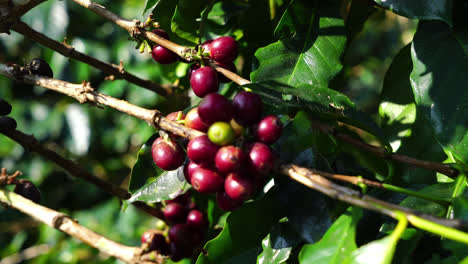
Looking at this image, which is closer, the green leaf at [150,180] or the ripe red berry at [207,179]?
the ripe red berry at [207,179]

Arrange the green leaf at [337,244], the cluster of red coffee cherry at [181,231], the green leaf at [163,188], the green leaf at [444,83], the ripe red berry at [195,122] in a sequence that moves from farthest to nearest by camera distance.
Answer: the cluster of red coffee cherry at [181,231]
the green leaf at [163,188]
the green leaf at [444,83]
the ripe red berry at [195,122]
the green leaf at [337,244]

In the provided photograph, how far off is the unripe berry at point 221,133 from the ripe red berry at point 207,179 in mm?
84

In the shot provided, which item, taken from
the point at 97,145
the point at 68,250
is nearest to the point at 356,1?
the point at 68,250

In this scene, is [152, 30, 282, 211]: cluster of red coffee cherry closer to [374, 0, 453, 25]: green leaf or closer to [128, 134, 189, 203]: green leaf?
[128, 134, 189, 203]: green leaf

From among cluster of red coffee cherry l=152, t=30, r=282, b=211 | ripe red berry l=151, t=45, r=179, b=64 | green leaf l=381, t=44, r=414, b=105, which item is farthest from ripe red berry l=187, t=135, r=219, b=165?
green leaf l=381, t=44, r=414, b=105

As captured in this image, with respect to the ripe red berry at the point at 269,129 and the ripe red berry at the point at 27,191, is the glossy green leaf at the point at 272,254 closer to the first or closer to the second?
the ripe red berry at the point at 269,129

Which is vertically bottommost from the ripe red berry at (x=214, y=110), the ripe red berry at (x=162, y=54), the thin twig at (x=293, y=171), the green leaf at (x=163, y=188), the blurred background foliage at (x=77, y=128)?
the blurred background foliage at (x=77, y=128)

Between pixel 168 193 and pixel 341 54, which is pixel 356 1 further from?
pixel 168 193

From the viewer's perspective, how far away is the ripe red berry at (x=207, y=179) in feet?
2.88

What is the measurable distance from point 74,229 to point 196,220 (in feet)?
1.96

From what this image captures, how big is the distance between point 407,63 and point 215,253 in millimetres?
939

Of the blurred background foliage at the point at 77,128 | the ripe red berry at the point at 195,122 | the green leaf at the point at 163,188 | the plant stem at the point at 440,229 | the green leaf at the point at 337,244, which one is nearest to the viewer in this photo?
the plant stem at the point at 440,229

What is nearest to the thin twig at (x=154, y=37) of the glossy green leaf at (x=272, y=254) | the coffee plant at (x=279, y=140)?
the coffee plant at (x=279, y=140)

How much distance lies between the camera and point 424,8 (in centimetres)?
103
